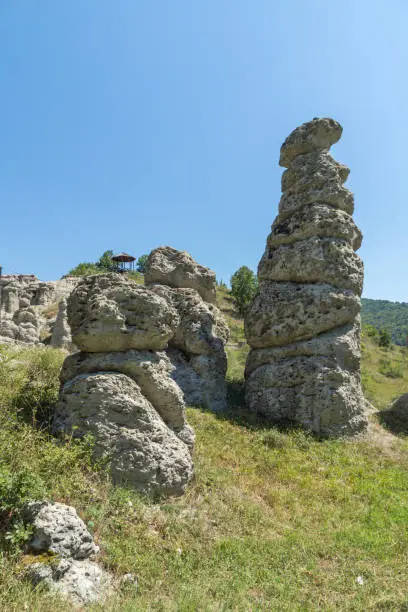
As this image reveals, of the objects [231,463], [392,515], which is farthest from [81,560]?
[392,515]

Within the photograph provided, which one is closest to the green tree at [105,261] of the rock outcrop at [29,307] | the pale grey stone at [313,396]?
the rock outcrop at [29,307]

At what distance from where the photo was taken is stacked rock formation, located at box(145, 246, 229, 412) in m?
11.2

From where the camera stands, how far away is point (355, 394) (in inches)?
428

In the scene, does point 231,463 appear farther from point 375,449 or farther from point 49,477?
point 375,449

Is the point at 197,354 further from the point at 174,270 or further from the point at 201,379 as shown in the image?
the point at 174,270

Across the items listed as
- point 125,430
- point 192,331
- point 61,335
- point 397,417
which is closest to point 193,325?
point 192,331

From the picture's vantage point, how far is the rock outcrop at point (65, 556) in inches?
134

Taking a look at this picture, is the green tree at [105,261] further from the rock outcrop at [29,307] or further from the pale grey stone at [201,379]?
the pale grey stone at [201,379]

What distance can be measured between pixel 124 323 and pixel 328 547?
4418 mm

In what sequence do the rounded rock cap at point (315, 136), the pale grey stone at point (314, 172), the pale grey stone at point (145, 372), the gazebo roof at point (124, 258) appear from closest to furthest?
the pale grey stone at point (145, 372)
the pale grey stone at point (314, 172)
the rounded rock cap at point (315, 136)
the gazebo roof at point (124, 258)

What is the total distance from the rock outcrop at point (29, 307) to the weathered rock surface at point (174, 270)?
280 inches

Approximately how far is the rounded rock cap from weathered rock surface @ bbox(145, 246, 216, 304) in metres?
5.64

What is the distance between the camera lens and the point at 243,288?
153ft

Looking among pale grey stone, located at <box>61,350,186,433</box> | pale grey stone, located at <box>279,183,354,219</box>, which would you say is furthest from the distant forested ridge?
pale grey stone, located at <box>61,350,186,433</box>
